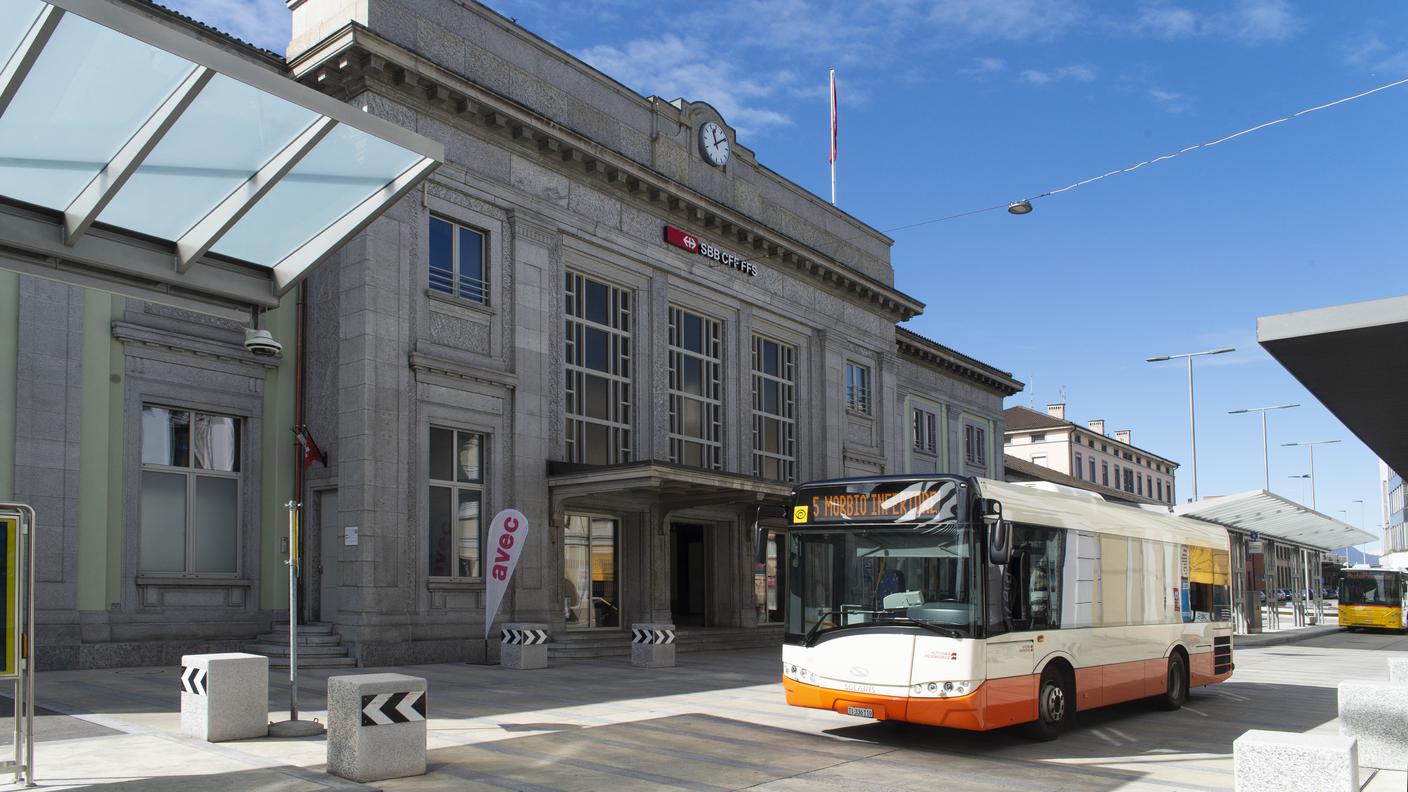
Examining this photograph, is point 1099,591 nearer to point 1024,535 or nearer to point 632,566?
point 1024,535

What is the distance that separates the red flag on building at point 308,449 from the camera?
68.4 ft

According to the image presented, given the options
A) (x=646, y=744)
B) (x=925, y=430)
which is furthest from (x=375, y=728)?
(x=925, y=430)

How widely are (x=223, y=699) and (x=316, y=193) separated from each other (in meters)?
5.03

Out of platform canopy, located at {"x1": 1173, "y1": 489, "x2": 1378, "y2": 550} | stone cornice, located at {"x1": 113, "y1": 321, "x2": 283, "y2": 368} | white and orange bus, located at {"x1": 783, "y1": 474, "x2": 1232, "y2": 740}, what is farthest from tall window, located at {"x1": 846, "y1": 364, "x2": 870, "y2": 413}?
white and orange bus, located at {"x1": 783, "y1": 474, "x2": 1232, "y2": 740}

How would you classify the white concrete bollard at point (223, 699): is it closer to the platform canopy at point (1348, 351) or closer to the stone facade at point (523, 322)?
the stone facade at point (523, 322)

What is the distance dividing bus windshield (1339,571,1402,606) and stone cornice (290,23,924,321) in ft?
85.2

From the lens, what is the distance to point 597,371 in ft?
86.5

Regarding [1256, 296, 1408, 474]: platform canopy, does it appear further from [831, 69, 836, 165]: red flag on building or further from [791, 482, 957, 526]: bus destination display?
[831, 69, 836, 165]: red flag on building

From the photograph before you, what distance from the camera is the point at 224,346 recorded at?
20391mm

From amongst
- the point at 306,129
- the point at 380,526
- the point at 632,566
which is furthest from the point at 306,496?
the point at 306,129

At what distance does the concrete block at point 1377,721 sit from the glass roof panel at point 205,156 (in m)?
10.9

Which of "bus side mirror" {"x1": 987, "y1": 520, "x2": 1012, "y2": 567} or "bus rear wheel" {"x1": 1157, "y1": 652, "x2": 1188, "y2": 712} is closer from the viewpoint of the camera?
"bus side mirror" {"x1": 987, "y1": 520, "x2": 1012, "y2": 567}

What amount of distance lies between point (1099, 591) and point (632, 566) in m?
14.7

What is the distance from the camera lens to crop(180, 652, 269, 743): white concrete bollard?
11.1 meters
